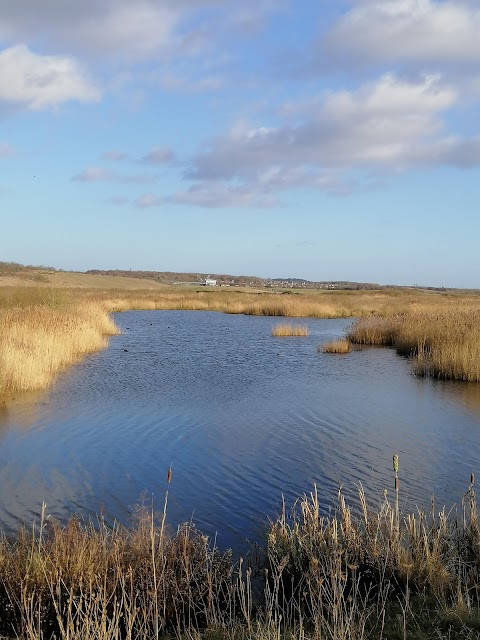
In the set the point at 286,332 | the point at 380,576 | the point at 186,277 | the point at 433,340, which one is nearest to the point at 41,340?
the point at 433,340

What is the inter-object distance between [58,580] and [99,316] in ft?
73.8

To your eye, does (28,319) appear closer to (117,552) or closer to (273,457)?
(273,457)

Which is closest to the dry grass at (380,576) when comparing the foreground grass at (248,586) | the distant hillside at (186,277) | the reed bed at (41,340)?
the foreground grass at (248,586)

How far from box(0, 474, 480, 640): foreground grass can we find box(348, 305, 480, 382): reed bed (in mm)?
11408

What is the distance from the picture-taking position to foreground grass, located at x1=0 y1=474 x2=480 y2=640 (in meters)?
3.88

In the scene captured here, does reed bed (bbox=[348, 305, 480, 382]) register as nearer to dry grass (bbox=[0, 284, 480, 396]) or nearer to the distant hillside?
dry grass (bbox=[0, 284, 480, 396])

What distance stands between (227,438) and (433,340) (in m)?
10.8

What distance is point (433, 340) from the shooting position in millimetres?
18875

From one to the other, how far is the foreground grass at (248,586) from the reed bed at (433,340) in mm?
11408

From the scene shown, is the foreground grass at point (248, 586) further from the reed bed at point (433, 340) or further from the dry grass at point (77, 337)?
the reed bed at point (433, 340)

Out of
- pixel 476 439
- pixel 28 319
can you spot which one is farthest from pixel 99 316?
pixel 476 439

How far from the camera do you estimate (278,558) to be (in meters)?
4.90

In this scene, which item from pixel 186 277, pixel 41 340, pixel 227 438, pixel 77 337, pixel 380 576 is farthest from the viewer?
pixel 186 277

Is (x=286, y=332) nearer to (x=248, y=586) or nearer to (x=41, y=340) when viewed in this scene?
(x=41, y=340)
